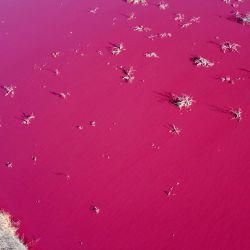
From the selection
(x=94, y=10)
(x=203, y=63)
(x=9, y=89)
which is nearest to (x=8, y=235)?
(x=9, y=89)

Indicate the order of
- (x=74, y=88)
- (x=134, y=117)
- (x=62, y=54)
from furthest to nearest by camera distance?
(x=62, y=54) < (x=74, y=88) < (x=134, y=117)

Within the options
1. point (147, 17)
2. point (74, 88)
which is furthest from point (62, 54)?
point (147, 17)

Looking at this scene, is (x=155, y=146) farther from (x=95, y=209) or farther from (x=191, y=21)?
(x=191, y=21)

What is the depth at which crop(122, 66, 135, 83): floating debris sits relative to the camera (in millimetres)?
10652

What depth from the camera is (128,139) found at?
923 centimetres

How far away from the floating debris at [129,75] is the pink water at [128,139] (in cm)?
14

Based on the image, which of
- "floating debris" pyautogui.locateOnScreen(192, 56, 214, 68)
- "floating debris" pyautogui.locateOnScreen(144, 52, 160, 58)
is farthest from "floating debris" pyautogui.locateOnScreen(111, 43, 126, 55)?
"floating debris" pyautogui.locateOnScreen(192, 56, 214, 68)

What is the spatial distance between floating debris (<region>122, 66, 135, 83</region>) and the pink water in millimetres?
135

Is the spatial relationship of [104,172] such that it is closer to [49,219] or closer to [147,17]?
[49,219]

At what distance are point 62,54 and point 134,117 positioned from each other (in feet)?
12.4

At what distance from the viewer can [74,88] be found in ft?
35.5

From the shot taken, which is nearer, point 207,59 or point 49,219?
point 49,219

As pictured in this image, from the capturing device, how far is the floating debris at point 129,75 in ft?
34.9

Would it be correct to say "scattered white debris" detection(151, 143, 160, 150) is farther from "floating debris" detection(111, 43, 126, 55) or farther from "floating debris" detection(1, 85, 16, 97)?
"floating debris" detection(1, 85, 16, 97)
